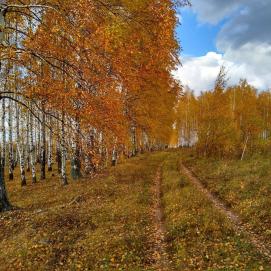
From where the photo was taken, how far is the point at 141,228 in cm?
1516

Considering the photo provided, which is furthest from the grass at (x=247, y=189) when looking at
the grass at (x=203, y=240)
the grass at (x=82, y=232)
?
the grass at (x=82, y=232)

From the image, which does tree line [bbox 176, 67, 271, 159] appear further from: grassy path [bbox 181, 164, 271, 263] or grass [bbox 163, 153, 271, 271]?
grass [bbox 163, 153, 271, 271]

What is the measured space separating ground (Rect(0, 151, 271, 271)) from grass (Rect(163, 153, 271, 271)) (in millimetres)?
31

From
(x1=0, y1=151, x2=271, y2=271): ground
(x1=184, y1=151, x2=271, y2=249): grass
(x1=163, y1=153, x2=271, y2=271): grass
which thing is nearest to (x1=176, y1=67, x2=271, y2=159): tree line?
(x1=184, y1=151, x2=271, y2=249): grass

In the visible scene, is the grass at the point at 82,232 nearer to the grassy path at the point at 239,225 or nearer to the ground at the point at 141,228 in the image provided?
the ground at the point at 141,228

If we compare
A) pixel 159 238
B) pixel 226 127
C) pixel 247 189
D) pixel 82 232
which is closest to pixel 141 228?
pixel 159 238

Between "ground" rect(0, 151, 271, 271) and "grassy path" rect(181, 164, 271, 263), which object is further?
"grassy path" rect(181, 164, 271, 263)

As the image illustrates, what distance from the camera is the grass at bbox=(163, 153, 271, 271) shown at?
11312 millimetres

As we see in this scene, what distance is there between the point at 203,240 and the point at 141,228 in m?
2.79

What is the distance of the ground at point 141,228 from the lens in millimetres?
12023

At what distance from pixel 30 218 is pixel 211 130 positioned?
26175 mm

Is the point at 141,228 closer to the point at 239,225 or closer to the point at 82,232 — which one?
the point at 82,232

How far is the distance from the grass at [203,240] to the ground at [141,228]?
3 centimetres

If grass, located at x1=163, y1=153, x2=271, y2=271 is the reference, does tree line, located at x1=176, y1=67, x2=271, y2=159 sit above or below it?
above
